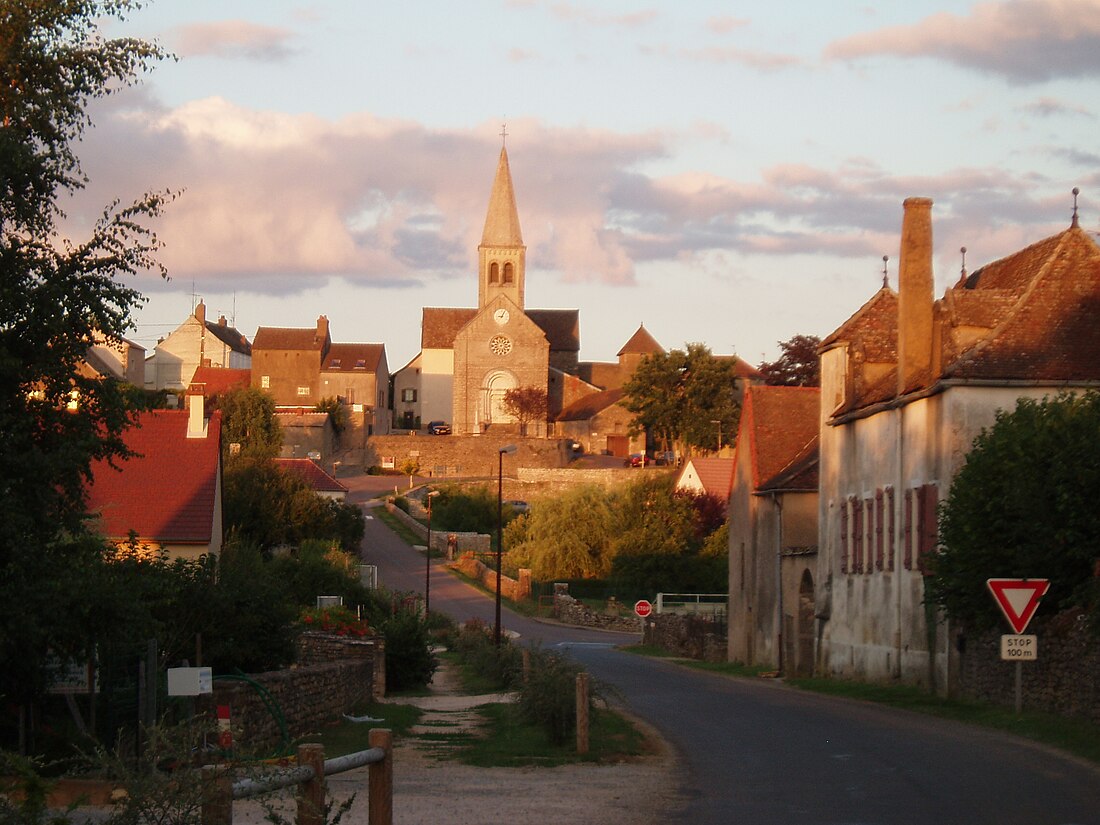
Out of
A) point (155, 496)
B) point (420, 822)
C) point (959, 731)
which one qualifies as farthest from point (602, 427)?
point (420, 822)

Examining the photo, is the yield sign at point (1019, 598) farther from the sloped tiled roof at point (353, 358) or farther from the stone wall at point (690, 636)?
the sloped tiled roof at point (353, 358)

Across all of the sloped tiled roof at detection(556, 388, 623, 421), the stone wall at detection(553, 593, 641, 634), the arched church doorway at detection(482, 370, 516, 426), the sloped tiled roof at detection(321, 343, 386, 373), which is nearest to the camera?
the stone wall at detection(553, 593, 641, 634)

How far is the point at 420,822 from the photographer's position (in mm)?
12828

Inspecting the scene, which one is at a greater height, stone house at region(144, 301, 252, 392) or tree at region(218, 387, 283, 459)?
stone house at region(144, 301, 252, 392)

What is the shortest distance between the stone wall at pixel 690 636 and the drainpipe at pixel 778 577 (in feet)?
17.9

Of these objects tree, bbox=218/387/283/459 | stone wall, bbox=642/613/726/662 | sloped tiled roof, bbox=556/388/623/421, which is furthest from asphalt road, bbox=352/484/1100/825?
sloped tiled roof, bbox=556/388/623/421

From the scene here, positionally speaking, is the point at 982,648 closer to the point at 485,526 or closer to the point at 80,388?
the point at 80,388

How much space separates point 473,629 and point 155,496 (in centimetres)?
1594

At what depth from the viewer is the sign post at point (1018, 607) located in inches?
A: 785

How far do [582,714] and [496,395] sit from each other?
112081mm

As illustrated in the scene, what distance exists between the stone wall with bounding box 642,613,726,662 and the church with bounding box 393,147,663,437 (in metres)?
75.7

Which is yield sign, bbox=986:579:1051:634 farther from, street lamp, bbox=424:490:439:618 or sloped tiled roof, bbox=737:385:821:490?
sloped tiled roof, bbox=737:385:821:490

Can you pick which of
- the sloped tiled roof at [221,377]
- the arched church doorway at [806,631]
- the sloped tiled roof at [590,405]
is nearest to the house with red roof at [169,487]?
the arched church doorway at [806,631]

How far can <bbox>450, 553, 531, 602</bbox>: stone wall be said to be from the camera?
235 feet
